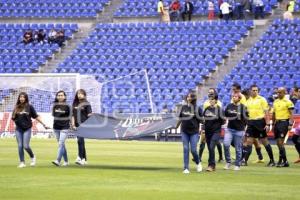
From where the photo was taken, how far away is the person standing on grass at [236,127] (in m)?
21.9

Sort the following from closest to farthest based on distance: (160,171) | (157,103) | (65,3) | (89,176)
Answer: (89,176)
(160,171)
(157,103)
(65,3)

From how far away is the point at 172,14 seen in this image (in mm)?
50281

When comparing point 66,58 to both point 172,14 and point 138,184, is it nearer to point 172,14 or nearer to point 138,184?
point 172,14

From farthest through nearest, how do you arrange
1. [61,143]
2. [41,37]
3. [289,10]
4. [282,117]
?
[41,37] < [289,10] < [282,117] < [61,143]

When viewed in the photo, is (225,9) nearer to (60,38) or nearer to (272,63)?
(272,63)

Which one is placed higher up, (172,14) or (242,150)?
(172,14)

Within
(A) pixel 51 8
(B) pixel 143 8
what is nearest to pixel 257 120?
(B) pixel 143 8

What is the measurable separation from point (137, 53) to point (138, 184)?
30.3 meters

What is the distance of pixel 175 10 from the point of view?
164 feet

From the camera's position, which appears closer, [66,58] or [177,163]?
[177,163]

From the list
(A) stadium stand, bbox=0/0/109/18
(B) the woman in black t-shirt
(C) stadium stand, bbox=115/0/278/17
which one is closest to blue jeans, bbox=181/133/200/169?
(B) the woman in black t-shirt

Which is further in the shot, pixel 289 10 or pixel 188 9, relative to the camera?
pixel 188 9

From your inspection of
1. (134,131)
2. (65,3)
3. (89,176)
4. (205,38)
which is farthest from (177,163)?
(65,3)

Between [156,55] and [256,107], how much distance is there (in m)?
23.6
